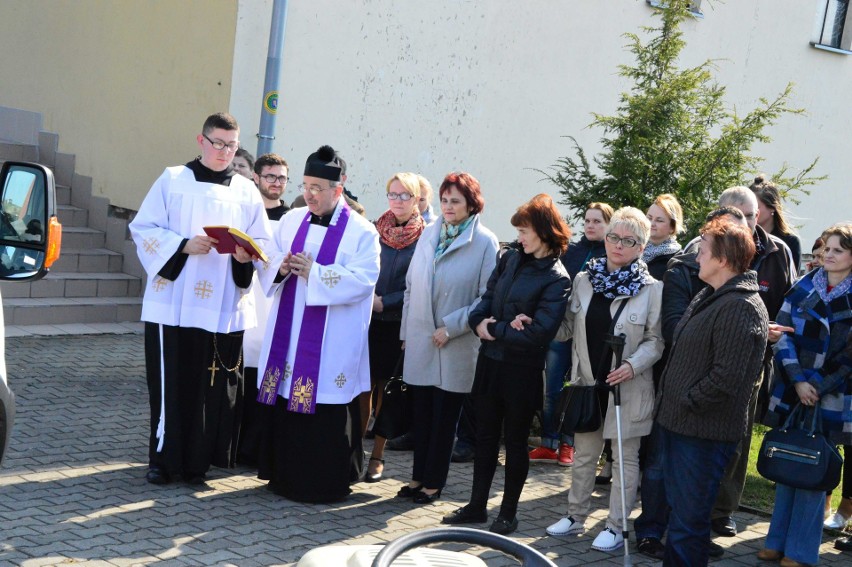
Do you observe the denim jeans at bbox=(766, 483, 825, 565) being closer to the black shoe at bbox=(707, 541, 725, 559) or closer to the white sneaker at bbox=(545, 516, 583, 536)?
the black shoe at bbox=(707, 541, 725, 559)

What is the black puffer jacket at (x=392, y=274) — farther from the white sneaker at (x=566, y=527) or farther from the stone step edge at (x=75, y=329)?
the stone step edge at (x=75, y=329)

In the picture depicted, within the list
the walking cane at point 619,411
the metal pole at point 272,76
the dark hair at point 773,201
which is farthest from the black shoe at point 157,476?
→ the metal pole at point 272,76

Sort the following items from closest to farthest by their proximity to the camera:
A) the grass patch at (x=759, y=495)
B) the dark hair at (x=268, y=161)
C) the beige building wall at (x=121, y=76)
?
the grass patch at (x=759, y=495) → the dark hair at (x=268, y=161) → the beige building wall at (x=121, y=76)

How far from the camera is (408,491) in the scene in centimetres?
689

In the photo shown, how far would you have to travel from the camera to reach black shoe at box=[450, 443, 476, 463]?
26.4 ft

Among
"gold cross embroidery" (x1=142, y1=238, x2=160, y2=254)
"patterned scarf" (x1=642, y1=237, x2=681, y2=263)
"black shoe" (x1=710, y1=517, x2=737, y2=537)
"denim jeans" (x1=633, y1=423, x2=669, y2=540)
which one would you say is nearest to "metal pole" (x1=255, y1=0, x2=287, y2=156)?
"gold cross embroidery" (x1=142, y1=238, x2=160, y2=254)

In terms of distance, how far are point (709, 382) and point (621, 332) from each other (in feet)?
3.22

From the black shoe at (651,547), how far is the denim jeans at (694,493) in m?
0.73

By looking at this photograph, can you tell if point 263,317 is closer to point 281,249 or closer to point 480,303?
point 281,249

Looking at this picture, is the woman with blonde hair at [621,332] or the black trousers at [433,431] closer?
the woman with blonde hair at [621,332]

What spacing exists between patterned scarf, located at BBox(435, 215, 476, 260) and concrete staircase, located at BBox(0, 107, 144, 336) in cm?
516

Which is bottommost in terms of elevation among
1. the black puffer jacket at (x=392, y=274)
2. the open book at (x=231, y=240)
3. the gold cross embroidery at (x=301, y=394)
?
the gold cross embroidery at (x=301, y=394)

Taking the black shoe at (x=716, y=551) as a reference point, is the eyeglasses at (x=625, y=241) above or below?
above

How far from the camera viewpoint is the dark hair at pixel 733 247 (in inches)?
216
